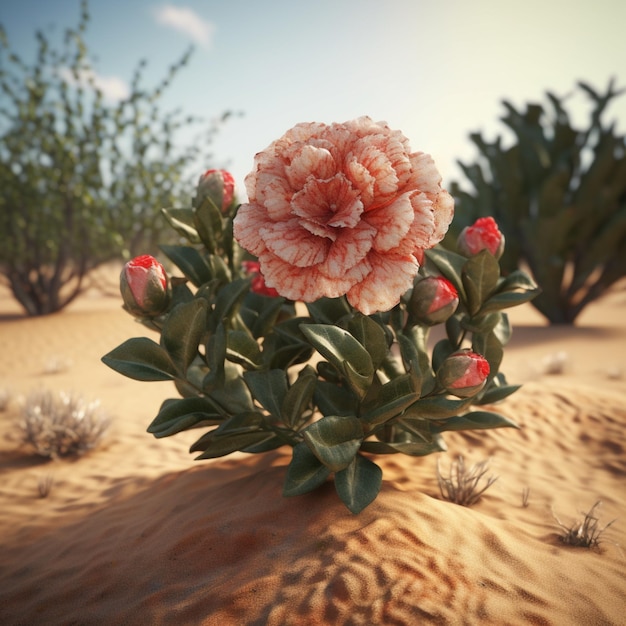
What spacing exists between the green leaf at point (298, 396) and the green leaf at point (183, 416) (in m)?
0.25

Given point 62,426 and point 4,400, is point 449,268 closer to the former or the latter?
point 62,426

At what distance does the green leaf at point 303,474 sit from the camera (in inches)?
59.2

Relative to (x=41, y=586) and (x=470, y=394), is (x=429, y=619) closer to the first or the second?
(x=470, y=394)

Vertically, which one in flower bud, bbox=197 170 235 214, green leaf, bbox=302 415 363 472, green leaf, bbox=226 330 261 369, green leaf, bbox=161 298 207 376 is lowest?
green leaf, bbox=302 415 363 472

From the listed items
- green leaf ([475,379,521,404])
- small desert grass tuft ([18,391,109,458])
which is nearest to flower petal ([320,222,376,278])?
green leaf ([475,379,521,404])

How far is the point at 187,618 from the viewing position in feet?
4.35

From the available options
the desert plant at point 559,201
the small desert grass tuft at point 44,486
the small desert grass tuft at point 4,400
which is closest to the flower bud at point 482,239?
the small desert grass tuft at point 44,486

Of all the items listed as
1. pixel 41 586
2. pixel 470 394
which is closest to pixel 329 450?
pixel 470 394

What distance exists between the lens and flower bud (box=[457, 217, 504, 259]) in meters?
1.80

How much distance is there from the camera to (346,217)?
115 centimetres

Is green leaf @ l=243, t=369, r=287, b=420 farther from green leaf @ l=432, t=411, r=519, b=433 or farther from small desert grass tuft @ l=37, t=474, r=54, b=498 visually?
small desert grass tuft @ l=37, t=474, r=54, b=498

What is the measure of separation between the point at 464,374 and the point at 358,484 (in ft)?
1.45

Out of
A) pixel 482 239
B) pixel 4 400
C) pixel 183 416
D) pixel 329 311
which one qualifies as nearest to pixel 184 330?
pixel 183 416

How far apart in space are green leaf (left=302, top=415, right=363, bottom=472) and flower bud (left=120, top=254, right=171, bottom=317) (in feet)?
2.08
